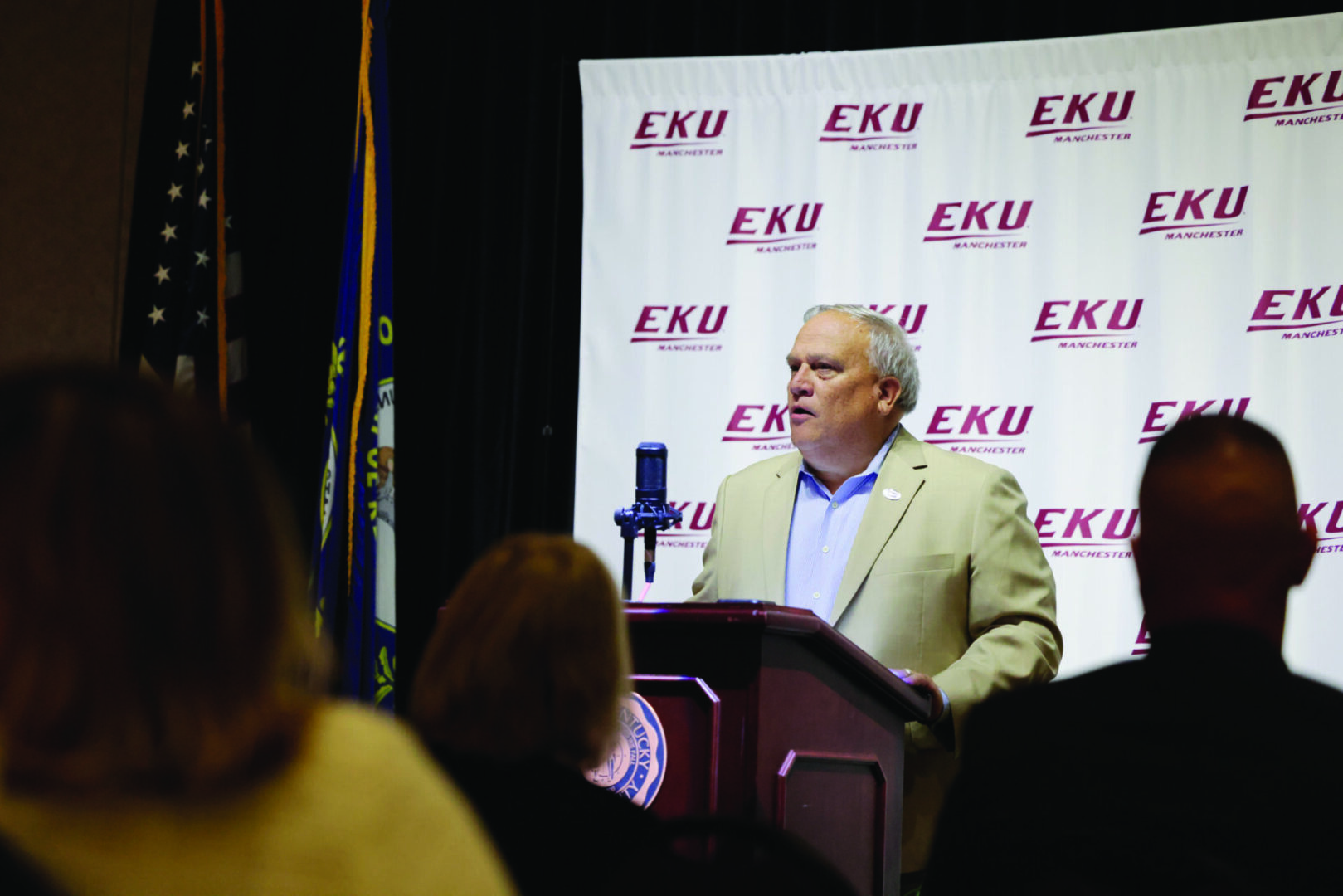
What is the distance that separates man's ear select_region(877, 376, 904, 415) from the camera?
3922mm

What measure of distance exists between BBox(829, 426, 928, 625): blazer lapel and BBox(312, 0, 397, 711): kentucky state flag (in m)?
1.67

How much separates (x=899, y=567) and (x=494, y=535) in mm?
2034

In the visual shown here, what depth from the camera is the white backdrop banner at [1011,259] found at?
14.1 ft

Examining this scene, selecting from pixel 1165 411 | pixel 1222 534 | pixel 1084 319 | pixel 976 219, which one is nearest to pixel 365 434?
pixel 976 219

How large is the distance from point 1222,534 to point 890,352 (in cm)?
248

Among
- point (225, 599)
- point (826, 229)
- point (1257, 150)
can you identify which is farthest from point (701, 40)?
point (225, 599)

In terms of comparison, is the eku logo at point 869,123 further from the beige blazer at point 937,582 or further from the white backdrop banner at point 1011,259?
the beige blazer at point 937,582

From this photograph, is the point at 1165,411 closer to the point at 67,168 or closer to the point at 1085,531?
the point at 1085,531

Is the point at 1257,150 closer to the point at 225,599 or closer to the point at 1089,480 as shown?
the point at 1089,480

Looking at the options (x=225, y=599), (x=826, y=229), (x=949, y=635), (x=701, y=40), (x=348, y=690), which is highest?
(x=701, y=40)

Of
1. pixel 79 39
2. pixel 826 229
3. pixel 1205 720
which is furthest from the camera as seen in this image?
pixel 79 39

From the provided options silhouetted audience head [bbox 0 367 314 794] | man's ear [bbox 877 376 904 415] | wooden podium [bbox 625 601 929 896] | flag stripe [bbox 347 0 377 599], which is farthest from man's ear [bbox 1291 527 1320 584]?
flag stripe [bbox 347 0 377 599]

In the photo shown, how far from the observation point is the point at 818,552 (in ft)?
12.2

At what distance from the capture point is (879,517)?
357 centimetres
